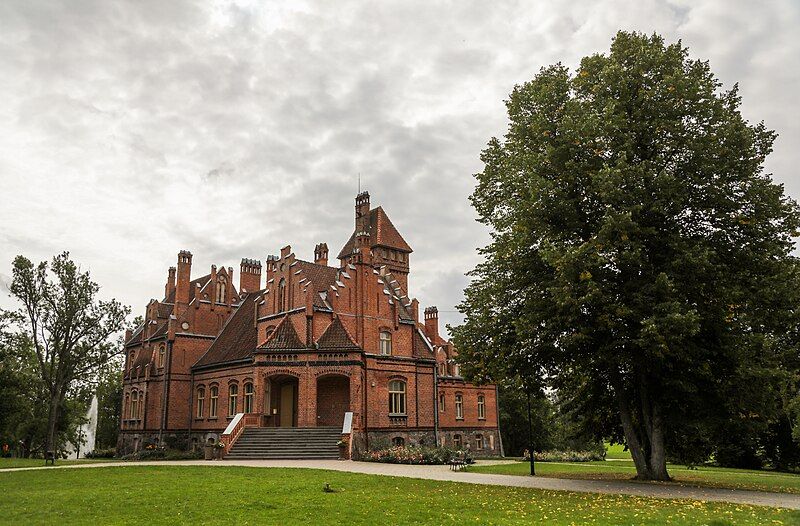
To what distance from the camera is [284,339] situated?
34.9 m

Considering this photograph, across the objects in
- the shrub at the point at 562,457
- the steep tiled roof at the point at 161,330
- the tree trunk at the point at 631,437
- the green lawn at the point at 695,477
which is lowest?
the shrub at the point at 562,457

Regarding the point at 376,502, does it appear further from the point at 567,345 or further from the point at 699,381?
the point at 699,381

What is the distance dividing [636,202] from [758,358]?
6430 mm

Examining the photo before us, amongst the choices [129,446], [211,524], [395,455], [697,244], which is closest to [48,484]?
[211,524]

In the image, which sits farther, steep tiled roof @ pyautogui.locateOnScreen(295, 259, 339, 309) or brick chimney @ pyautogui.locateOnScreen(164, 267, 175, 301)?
brick chimney @ pyautogui.locateOnScreen(164, 267, 175, 301)

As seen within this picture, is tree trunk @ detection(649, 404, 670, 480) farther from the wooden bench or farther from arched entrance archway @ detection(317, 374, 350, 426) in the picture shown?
arched entrance archway @ detection(317, 374, 350, 426)

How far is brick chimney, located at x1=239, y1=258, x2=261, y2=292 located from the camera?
50406mm

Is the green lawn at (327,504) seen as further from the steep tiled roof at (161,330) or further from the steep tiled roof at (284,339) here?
the steep tiled roof at (161,330)

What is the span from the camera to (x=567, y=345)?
61.1 feet

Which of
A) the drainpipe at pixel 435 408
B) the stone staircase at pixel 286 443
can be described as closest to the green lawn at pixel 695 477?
the stone staircase at pixel 286 443

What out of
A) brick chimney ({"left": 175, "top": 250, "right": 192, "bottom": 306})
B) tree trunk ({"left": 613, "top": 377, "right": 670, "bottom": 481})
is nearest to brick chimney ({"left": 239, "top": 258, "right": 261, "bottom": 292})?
brick chimney ({"left": 175, "top": 250, "right": 192, "bottom": 306})

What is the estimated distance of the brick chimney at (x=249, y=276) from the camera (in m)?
50.4

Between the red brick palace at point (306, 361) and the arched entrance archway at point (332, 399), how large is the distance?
0.19ft

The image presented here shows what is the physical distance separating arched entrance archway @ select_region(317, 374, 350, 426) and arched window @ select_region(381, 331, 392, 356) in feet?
11.3
